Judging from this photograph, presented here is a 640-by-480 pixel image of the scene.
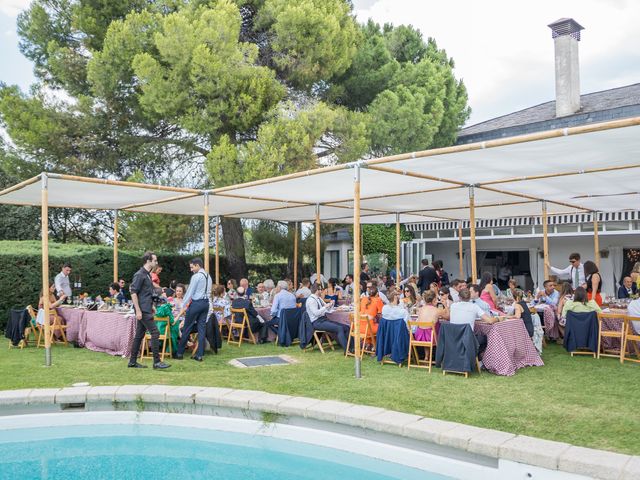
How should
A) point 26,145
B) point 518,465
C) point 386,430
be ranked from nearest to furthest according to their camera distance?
1. point 518,465
2. point 386,430
3. point 26,145

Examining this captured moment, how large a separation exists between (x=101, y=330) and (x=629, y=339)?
8059mm

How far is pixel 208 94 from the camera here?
1439cm

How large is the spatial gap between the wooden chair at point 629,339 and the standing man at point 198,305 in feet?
19.7

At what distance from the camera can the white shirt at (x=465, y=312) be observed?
700 centimetres

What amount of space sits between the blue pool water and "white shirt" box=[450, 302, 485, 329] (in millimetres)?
2849

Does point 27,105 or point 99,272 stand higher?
point 27,105

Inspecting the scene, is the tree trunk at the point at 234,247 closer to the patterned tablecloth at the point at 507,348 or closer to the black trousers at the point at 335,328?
the black trousers at the point at 335,328

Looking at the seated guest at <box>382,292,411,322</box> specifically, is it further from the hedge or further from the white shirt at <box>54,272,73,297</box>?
the hedge

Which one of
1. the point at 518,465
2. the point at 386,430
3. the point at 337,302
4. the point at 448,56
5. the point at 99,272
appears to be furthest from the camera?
the point at 448,56

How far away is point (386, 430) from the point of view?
469 cm

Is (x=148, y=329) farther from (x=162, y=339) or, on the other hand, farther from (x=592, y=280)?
(x=592, y=280)

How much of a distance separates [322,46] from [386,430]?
522 inches

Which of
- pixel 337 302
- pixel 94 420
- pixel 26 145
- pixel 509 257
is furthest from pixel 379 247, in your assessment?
pixel 94 420

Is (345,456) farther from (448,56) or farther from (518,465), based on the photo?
(448,56)
